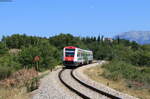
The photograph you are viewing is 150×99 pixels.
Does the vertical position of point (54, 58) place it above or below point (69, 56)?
below

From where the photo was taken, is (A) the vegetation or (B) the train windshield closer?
(A) the vegetation

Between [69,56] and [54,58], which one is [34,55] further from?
[54,58]

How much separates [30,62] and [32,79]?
1943 centimetres

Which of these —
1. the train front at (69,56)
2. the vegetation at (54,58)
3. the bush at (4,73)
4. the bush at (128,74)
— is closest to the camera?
the bush at (4,73)

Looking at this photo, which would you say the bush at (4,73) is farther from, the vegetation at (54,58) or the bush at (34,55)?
the bush at (34,55)

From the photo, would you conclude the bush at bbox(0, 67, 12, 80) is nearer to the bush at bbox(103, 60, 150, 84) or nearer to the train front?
the bush at bbox(103, 60, 150, 84)

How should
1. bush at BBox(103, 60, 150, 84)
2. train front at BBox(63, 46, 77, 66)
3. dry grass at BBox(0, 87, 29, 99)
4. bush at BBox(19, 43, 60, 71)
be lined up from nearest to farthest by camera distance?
dry grass at BBox(0, 87, 29, 99), bush at BBox(103, 60, 150, 84), bush at BBox(19, 43, 60, 71), train front at BBox(63, 46, 77, 66)

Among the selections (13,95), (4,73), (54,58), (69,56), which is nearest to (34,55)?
(69,56)

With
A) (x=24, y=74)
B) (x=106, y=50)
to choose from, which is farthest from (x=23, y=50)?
(x=106, y=50)

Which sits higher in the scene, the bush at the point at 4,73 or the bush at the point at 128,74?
the bush at the point at 4,73

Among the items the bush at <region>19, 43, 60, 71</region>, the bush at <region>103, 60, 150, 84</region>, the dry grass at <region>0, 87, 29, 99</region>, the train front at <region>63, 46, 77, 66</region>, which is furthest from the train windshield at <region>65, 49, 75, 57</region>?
the dry grass at <region>0, 87, 29, 99</region>

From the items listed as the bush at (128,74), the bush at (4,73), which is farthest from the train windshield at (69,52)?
the bush at (4,73)

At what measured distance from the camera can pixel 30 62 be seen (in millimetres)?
38500

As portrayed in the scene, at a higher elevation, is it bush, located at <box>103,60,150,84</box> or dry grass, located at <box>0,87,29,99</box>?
dry grass, located at <box>0,87,29,99</box>
